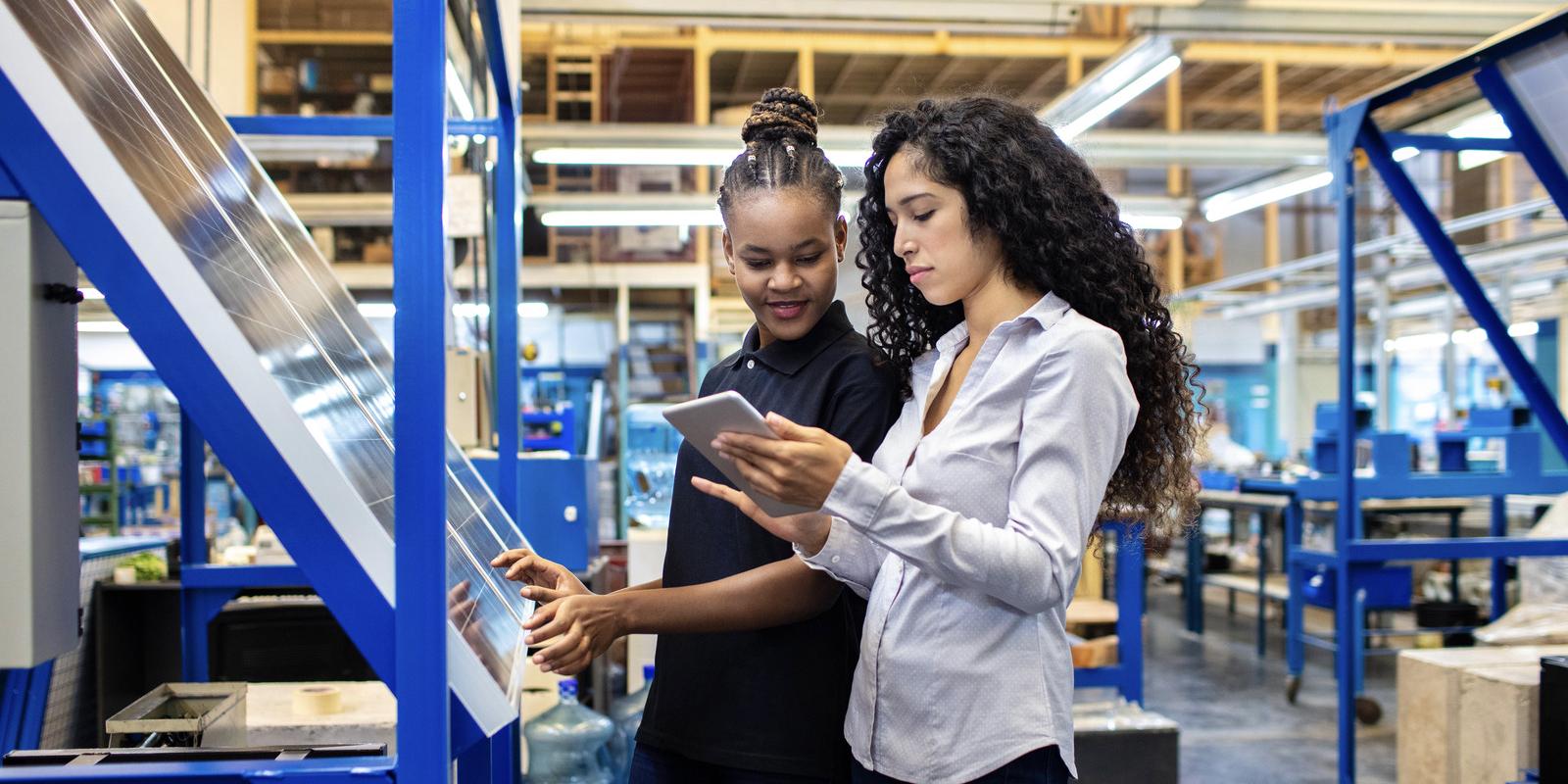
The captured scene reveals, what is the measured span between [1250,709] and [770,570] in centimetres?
510

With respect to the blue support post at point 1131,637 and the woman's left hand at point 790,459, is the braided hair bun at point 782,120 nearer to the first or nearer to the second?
the woman's left hand at point 790,459

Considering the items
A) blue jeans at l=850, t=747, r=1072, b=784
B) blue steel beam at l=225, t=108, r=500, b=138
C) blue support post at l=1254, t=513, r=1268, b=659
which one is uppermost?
blue steel beam at l=225, t=108, r=500, b=138

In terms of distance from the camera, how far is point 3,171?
2.90ft

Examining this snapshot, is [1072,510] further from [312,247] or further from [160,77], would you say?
[312,247]

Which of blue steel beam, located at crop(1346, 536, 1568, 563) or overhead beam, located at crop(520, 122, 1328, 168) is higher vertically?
overhead beam, located at crop(520, 122, 1328, 168)

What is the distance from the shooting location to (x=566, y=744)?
3545mm

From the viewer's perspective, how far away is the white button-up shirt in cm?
110

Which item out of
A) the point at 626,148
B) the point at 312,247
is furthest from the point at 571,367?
the point at 312,247

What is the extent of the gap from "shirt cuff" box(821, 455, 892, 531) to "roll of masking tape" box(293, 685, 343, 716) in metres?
1.72

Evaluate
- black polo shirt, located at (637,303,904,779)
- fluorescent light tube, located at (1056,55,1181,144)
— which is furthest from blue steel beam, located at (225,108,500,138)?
fluorescent light tube, located at (1056,55,1181,144)

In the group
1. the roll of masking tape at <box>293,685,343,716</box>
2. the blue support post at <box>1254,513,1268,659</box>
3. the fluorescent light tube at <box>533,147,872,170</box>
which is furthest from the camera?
the blue support post at <box>1254,513,1268,659</box>

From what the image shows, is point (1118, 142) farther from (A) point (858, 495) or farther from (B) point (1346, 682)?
(A) point (858, 495)

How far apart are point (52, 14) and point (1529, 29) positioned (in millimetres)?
Result: 3028

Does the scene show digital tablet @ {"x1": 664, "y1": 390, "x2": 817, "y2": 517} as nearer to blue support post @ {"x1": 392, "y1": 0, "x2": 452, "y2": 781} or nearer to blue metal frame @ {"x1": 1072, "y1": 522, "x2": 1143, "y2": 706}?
blue support post @ {"x1": 392, "y1": 0, "x2": 452, "y2": 781}
